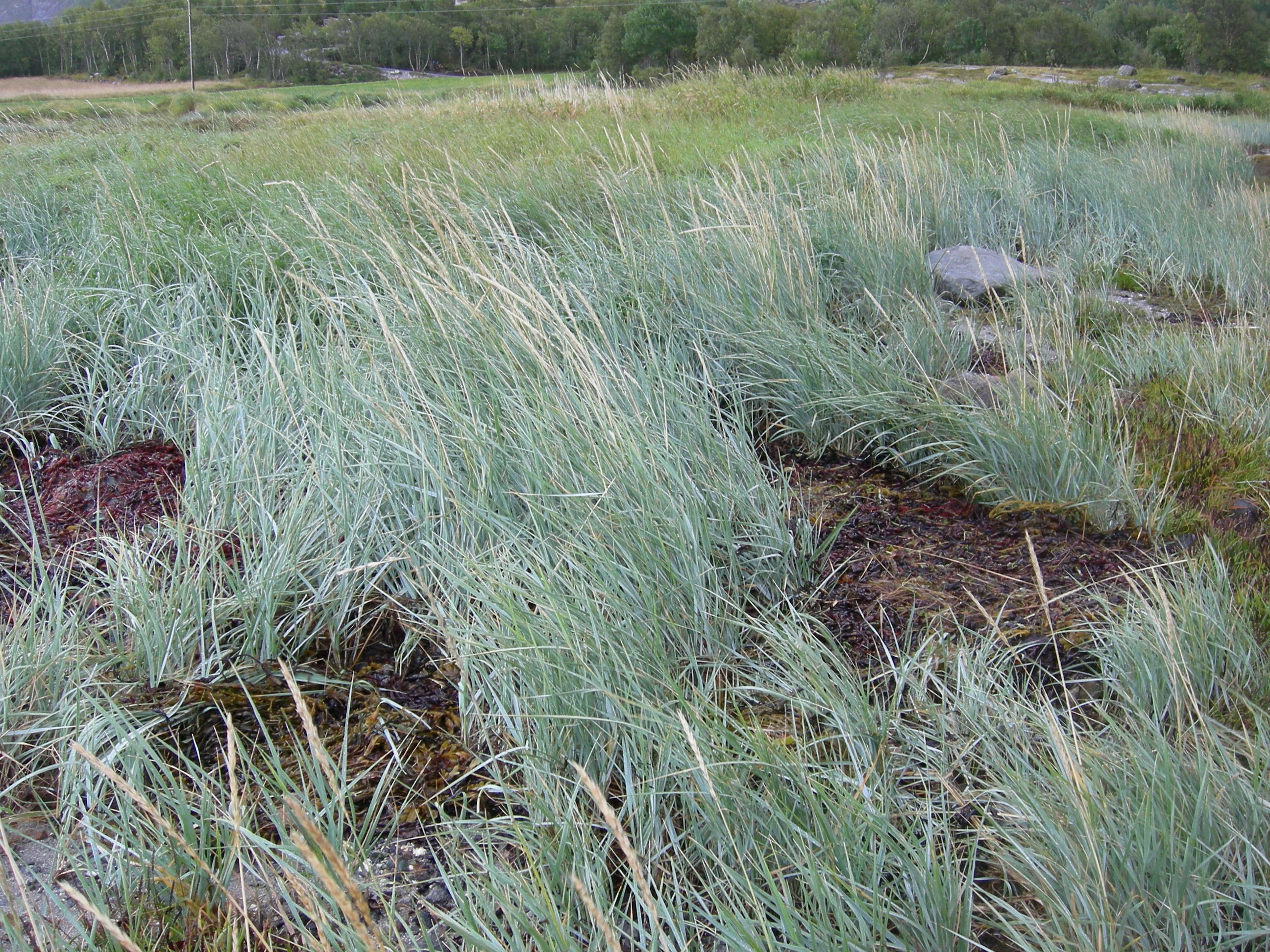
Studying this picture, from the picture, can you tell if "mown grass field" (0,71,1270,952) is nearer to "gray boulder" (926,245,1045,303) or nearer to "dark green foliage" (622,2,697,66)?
"gray boulder" (926,245,1045,303)

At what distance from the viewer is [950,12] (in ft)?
130

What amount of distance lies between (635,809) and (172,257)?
3.50 metres

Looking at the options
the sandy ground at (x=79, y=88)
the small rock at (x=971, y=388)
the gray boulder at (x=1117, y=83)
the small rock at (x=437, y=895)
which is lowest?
the small rock at (x=437, y=895)

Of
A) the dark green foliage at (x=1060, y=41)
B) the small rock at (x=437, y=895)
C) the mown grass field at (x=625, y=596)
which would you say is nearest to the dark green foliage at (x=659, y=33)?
the dark green foliage at (x=1060, y=41)

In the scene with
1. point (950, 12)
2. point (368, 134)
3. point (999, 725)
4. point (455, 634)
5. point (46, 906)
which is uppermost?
point (950, 12)

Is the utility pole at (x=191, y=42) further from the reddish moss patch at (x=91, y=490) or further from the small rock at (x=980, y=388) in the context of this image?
the small rock at (x=980, y=388)

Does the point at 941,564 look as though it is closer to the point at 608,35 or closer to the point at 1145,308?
the point at 1145,308

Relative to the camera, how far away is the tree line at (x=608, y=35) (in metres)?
30.9

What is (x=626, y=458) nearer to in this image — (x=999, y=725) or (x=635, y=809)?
(x=635, y=809)

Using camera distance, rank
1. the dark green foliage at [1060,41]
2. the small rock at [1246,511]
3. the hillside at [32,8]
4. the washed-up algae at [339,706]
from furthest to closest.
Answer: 1. the hillside at [32,8]
2. the dark green foliage at [1060,41]
3. the small rock at [1246,511]
4. the washed-up algae at [339,706]

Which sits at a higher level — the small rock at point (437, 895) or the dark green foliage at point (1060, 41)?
the dark green foliage at point (1060, 41)

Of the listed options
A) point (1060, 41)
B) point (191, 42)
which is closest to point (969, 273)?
point (191, 42)

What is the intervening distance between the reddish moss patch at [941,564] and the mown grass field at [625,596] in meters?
0.01

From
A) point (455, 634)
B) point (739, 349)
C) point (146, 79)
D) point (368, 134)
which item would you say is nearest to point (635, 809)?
point (455, 634)
